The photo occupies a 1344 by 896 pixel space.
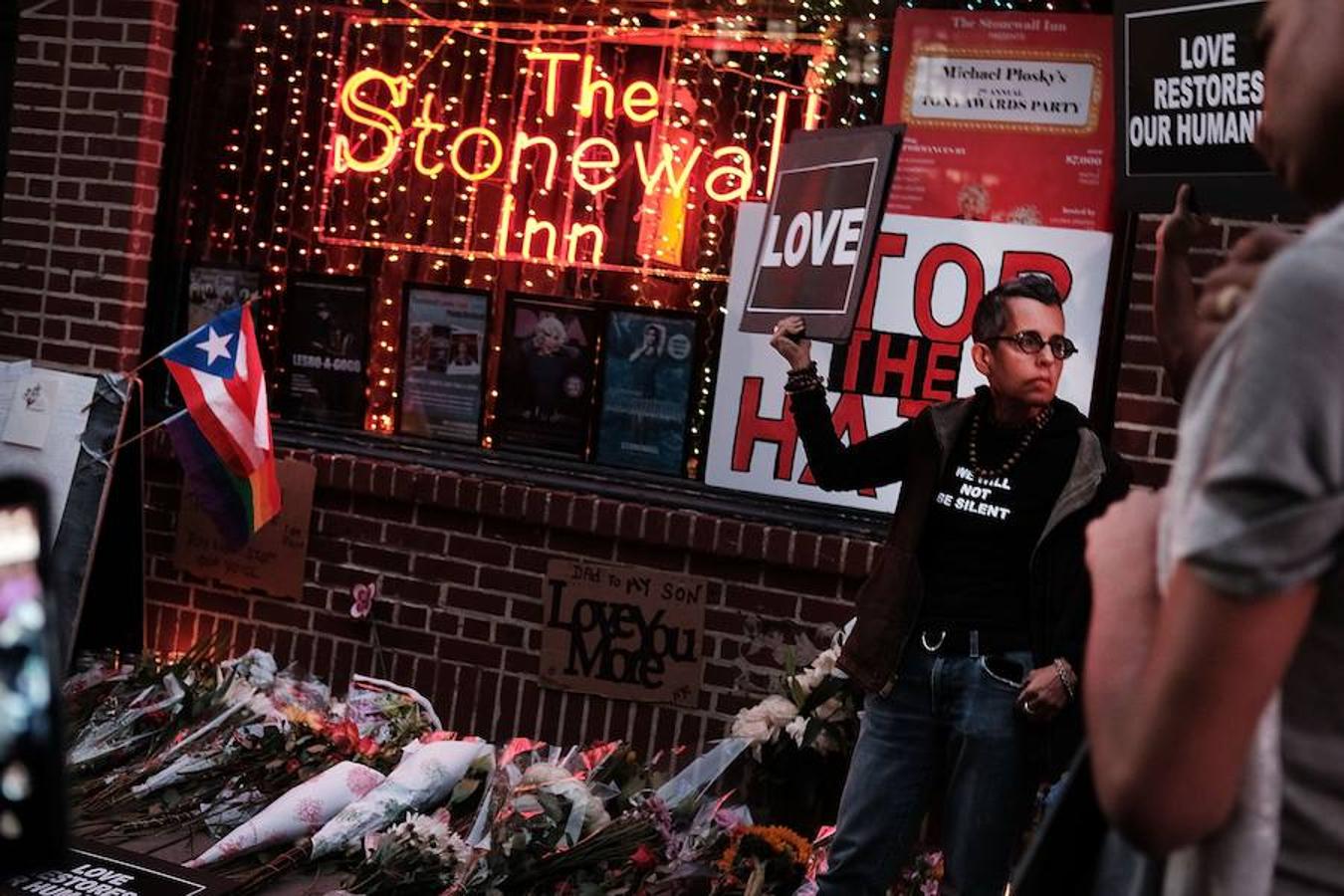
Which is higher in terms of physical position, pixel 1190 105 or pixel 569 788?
pixel 1190 105

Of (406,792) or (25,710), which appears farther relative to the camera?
(406,792)

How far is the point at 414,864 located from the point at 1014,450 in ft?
7.03

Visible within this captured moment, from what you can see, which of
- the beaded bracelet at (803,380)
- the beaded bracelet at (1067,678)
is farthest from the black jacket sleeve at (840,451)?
the beaded bracelet at (1067,678)

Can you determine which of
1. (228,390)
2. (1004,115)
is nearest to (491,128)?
(228,390)

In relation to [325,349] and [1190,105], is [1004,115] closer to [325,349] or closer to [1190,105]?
[1190,105]

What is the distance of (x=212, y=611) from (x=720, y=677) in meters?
2.34

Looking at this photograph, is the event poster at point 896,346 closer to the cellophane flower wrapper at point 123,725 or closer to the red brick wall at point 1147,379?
the red brick wall at point 1147,379

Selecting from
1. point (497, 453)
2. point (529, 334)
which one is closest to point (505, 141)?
point (529, 334)

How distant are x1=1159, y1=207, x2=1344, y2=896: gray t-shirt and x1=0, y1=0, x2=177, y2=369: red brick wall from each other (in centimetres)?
675

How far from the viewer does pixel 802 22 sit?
6.90 meters

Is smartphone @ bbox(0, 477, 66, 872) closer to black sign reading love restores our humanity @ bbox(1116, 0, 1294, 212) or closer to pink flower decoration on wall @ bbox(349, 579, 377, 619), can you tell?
black sign reading love restores our humanity @ bbox(1116, 0, 1294, 212)

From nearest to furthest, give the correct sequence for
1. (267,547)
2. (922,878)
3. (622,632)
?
(922,878), (622,632), (267,547)

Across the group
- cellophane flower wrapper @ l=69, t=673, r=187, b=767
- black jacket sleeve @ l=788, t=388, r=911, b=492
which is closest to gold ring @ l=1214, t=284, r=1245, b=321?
black jacket sleeve @ l=788, t=388, r=911, b=492

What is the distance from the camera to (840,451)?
16.3 ft
